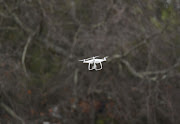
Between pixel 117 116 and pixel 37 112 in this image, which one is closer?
pixel 37 112

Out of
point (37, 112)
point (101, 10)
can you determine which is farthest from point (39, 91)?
point (101, 10)

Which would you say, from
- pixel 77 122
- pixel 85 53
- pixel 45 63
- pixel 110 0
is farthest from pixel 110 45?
pixel 77 122

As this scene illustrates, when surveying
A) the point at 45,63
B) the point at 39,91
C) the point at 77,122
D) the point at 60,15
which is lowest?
the point at 77,122

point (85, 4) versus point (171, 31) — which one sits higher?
point (85, 4)

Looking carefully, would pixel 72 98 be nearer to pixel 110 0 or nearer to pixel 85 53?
pixel 85 53

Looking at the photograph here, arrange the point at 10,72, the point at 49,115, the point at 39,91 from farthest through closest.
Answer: the point at 49,115, the point at 39,91, the point at 10,72

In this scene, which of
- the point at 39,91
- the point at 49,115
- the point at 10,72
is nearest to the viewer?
the point at 10,72
